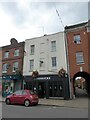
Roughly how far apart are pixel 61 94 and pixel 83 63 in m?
5.13

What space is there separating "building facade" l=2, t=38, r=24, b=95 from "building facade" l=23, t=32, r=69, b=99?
45.7 inches

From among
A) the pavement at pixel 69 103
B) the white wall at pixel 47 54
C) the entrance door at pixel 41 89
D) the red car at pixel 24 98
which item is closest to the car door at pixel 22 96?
the red car at pixel 24 98

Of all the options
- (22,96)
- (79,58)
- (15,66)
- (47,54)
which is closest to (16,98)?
(22,96)

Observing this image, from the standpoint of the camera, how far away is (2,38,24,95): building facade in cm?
2897

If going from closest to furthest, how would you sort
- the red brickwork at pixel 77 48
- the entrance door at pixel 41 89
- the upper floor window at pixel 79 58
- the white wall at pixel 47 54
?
the red brickwork at pixel 77 48 → the upper floor window at pixel 79 58 → the white wall at pixel 47 54 → the entrance door at pixel 41 89

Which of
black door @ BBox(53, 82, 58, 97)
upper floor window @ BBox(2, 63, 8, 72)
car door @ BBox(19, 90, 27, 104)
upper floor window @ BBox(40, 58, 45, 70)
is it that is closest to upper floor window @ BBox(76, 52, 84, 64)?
black door @ BBox(53, 82, 58, 97)

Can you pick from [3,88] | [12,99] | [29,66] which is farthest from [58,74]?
[3,88]

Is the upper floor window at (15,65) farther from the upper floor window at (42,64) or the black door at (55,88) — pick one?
the black door at (55,88)

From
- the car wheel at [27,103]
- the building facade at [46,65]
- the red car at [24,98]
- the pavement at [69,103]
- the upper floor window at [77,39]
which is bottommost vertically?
the pavement at [69,103]

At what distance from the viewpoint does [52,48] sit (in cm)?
2723

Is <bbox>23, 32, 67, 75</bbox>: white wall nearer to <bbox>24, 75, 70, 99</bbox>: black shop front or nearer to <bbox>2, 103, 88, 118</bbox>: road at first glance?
<bbox>24, 75, 70, 99</bbox>: black shop front

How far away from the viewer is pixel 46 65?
26.9 m

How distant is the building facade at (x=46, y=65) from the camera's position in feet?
83.3

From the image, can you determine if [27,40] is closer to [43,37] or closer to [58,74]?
[43,37]
